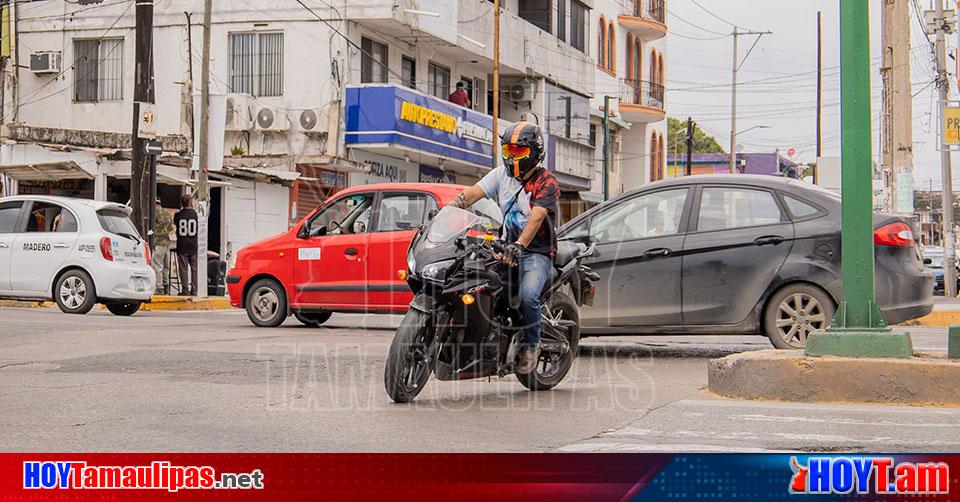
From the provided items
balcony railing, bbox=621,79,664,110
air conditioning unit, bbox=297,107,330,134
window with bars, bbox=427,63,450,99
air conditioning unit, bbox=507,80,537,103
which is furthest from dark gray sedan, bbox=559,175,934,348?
balcony railing, bbox=621,79,664,110

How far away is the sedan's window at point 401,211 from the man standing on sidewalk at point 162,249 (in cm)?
1036

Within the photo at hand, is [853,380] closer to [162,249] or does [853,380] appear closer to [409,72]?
[162,249]

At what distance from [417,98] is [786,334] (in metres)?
22.4

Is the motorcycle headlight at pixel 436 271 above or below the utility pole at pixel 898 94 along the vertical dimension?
below

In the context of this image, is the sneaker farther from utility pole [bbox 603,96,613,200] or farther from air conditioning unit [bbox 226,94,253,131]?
utility pole [bbox 603,96,613,200]

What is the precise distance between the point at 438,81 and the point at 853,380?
99.2 ft

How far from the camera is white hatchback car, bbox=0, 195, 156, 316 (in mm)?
17750

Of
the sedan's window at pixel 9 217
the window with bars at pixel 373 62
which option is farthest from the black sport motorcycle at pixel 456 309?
the window with bars at pixel 373 62

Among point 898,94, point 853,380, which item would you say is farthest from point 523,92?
point 853,380

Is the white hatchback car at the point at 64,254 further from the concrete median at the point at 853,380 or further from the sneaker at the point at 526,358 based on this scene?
the concrete median at the point at 853,380

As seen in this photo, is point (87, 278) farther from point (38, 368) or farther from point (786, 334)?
point (786, 334)

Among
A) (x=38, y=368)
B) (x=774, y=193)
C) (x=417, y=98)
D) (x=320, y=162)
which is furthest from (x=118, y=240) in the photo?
(x=417, y=98)

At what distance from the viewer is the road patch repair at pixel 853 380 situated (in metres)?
8.28

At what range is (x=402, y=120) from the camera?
31.6m
